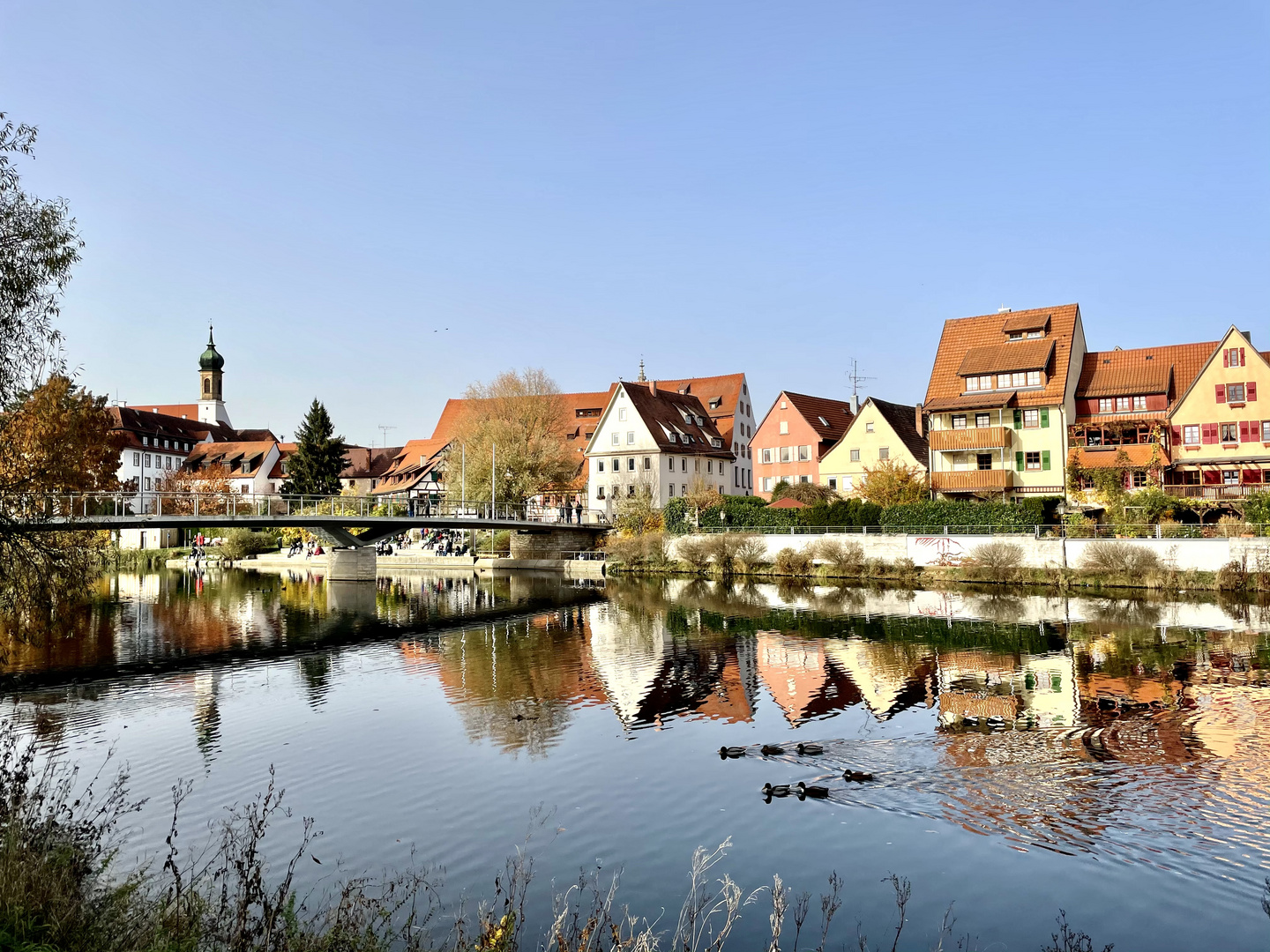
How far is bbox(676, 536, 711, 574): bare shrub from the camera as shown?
60.9 m

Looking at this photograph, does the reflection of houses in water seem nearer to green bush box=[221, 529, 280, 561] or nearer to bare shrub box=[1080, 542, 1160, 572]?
bare shrub box=[1080, 542, 1160, 572]

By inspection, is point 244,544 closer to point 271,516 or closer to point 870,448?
point 271,516

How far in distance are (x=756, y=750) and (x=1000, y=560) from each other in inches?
1356

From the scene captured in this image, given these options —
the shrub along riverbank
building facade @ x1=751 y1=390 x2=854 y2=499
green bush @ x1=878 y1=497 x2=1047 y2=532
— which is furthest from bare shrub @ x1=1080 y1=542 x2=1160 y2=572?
building facade @ x1=751 y1=390 x2=854 y2=499

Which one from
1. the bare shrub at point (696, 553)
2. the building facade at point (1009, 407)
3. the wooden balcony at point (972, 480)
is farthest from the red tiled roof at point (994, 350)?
the bare shrub at point (696, 553)

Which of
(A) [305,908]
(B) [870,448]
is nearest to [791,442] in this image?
(B) [870,448]

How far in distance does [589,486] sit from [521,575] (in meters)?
17.4

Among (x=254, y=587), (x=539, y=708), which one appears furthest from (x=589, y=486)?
(x=539, y=708)

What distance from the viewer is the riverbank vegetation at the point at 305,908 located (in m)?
9.02

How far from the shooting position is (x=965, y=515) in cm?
5228

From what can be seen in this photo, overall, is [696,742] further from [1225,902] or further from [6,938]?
[6,938]

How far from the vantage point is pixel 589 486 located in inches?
3361

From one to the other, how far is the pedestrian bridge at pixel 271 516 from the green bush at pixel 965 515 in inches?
997

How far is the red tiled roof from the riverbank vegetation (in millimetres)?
51295
